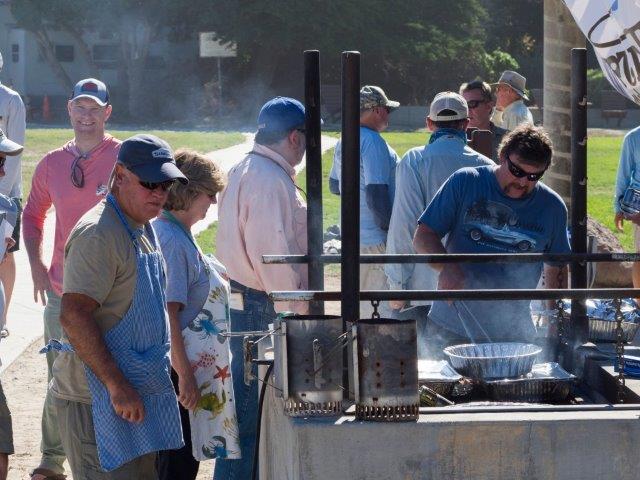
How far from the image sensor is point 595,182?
68.6 feet

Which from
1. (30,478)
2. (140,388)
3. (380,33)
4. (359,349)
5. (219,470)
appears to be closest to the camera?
(359,349)

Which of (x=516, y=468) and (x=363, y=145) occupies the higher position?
(x=363, y=145)

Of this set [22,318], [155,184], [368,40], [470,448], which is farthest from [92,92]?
[368,40]

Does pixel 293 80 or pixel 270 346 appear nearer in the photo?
pixel 270 346

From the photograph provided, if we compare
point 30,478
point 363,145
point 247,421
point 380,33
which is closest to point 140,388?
point 247,421

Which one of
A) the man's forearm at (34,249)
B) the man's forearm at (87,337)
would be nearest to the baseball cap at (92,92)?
the man's forearm at (34,249)

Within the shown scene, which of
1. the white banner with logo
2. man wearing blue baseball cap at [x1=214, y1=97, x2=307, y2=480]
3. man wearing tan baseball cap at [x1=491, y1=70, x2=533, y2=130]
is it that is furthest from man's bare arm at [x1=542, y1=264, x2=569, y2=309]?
man wearing tan baseball cap at [x1=491, y1=70, x2=533, y2=130]

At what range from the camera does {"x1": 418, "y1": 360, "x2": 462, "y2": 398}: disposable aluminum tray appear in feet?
A: 14.0

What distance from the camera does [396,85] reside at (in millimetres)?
50781

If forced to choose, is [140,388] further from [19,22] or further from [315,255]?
[19,22]

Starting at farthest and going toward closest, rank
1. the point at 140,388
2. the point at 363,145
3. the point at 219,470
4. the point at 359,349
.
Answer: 1. the point at 363,145
2. the point at 219,470
3. the point at 140,388
4. the point at 359,349

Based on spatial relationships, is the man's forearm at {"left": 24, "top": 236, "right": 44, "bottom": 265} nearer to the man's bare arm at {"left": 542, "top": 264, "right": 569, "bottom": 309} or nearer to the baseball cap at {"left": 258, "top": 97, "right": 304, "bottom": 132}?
the baseball cap at {"left": 258, "top": 97, "right": 304, "bottom": 132}

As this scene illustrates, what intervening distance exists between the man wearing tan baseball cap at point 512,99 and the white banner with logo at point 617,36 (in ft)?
17.7

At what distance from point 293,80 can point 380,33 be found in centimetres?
453
